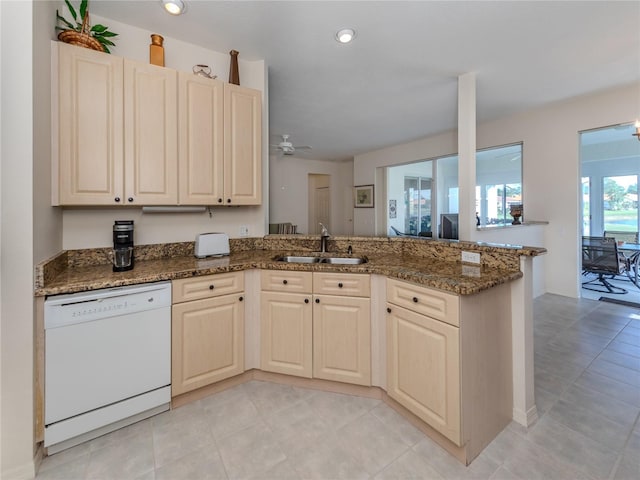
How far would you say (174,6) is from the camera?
1874mm

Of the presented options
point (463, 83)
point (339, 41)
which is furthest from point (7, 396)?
point (463, 83)

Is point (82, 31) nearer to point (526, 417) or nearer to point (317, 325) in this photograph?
point (317, 325)

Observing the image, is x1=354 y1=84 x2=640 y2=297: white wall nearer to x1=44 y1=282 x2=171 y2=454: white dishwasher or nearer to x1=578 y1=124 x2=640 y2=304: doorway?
x1=578 y1=124 x2=640 y2=304: doorway

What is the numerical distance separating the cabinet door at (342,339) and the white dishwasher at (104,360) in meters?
0.95

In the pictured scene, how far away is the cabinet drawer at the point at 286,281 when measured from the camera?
A: 1.95 m

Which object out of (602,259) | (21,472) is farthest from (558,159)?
(21,472)

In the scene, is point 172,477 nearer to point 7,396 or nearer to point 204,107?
point 7,396

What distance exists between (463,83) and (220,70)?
8.00ft

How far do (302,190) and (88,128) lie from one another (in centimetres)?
566

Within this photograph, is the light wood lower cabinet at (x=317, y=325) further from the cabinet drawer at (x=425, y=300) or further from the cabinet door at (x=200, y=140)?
the cabinet door at (x=200, y=140)

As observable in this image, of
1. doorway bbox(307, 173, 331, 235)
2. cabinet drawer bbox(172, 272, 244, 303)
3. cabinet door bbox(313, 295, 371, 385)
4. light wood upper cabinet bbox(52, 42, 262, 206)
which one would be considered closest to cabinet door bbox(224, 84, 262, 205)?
light wood upper cabinet bbox(52, 42, 262, 206)

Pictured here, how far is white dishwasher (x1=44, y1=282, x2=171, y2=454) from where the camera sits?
143 cm

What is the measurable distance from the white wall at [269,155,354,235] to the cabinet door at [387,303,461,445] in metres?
5.56

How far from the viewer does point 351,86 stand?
3246 millimetres
